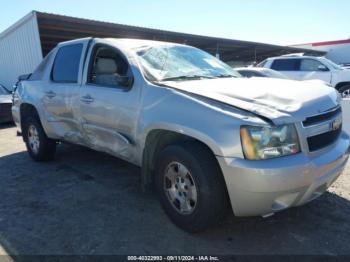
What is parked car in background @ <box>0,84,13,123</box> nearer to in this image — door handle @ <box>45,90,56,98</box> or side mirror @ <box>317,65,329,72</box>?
door handle @ <box>45,90,56,98</box>

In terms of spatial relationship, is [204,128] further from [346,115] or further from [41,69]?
[346,115]

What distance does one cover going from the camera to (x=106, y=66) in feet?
14.1

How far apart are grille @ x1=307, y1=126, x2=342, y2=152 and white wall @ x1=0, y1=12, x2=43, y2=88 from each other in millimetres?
12362

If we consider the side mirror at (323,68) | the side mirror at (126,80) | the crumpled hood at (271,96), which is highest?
the side mirror at (126,80)

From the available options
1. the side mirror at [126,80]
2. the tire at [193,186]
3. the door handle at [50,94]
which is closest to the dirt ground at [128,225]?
the tire at [193,186]

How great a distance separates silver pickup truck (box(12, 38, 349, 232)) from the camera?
259cm

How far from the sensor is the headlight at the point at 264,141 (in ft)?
8.42

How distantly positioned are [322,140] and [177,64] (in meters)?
1.78

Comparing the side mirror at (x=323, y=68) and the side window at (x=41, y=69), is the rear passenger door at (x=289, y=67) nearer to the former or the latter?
the side mirror at (x=323, y=68)

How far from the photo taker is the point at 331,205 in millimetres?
3660

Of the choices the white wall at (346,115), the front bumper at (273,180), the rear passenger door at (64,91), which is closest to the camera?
the front bumper at (273,180)

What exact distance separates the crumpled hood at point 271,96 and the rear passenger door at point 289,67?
30.7ft

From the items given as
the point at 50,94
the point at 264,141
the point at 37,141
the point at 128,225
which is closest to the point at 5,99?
the point at 37,141

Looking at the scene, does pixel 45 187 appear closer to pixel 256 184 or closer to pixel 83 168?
pixel 83 168
